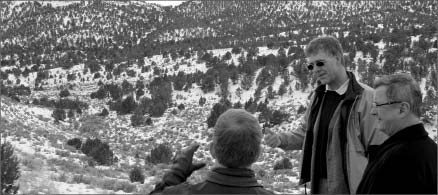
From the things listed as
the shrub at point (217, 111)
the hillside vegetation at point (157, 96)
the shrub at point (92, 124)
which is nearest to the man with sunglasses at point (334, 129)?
the hillside vegetation at point (157, 96)

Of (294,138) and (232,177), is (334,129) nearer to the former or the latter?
(294,138)

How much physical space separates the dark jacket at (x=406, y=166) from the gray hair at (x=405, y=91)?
10 cm

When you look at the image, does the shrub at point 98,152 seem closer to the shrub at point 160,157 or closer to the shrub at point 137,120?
the shrub at point 160,157

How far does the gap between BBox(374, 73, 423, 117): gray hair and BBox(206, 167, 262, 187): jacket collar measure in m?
0.79

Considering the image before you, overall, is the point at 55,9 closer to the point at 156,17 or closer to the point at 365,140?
the point at 156,17

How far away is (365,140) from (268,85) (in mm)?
13859

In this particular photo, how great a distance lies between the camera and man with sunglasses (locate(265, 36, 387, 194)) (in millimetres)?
2494

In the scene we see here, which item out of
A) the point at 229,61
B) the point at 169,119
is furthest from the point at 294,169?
the point at 229,61

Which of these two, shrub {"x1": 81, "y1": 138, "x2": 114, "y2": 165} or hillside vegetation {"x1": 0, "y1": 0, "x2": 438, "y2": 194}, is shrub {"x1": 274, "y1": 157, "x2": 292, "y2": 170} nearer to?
hillside vegetation {"x1": 0, "y1": 0, "x2": 438, "y2": 194}

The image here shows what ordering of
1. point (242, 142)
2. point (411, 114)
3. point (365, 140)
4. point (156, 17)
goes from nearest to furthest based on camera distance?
point (242, 142)
point (411, 114)
point (365, 140)
point (156, 17)

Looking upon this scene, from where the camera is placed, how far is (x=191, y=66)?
21.3 m

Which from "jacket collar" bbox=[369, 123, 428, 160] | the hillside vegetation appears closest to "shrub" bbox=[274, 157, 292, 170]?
the hillside vegetation

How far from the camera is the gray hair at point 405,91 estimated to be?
1970 mm

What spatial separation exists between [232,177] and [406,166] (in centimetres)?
74
